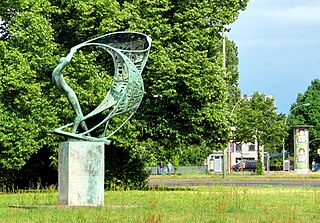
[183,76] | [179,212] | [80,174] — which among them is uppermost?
[183,76]

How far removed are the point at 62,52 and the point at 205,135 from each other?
7.65 m

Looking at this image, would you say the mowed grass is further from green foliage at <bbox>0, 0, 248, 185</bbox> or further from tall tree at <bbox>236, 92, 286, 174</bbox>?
tall tree at <bbox>236, 92, 286, 174</bbox>

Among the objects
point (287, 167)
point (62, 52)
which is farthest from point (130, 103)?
point (287, 167)

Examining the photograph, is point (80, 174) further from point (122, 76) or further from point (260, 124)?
point (260, 124)

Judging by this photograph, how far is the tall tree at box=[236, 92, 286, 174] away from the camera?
228 ft

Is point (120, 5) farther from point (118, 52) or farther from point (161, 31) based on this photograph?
point (118, 52)

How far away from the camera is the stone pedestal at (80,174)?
21188mm

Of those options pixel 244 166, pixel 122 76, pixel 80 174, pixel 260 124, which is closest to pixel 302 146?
pixel 260 124

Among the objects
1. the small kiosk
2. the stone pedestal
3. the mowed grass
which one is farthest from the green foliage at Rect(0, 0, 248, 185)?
the small kiosk

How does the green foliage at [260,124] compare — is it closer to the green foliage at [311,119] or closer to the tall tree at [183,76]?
the green foliage at [311,119]

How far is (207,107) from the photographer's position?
3450 cm

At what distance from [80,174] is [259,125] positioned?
164 ft

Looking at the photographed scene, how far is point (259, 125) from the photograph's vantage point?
69.9 metres

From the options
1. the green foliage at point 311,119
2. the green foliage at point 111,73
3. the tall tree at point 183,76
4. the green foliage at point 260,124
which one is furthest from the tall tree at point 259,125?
the green foliage at point 111,73
